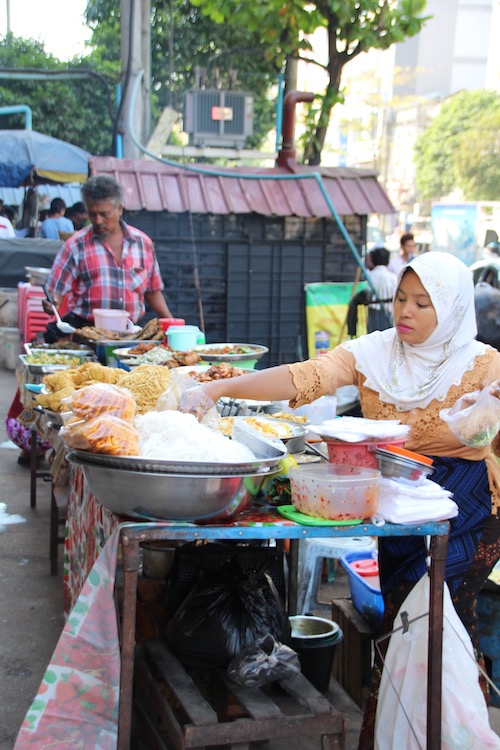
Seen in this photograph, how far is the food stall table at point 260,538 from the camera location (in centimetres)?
208

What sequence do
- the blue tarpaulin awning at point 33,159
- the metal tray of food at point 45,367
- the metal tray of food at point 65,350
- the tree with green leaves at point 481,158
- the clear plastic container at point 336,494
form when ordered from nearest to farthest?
1. the clear plastic container at point 336,494
2. the metal tray of food at point 45,367
3. the metal tray of food at point 65,350
4. the blue tarpaulin awning at point 33,159
5. the tree with green leaves at point 481,158

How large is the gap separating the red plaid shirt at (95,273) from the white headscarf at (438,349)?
9.47 feet

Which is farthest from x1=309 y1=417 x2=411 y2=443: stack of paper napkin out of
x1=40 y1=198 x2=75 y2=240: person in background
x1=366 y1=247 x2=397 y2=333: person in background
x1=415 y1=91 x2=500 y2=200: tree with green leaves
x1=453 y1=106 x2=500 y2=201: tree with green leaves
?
x1=415 y1=91 x2=500 y2=200: tree with green leaves

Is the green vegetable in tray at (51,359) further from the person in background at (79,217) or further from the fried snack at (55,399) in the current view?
the person in background at (79,217)

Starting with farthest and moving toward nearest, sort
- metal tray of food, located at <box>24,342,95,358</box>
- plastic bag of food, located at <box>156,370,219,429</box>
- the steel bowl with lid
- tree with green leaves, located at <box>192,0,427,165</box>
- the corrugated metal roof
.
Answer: tree with green leaves, located at <box>192,0,427,165</box>, the corrugated metal roof, metal tray of food, located at <box>24,342,95,358</box>, plastic bag of food, located at <box>156,370,219,429</box>, the steel bowl with lid

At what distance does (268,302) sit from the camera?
8.00m

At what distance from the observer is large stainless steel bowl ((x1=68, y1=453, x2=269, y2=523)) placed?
2.01 metres

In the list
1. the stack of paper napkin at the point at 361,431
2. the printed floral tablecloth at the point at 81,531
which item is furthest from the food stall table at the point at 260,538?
the stack of paper napkin at the point at 361,431

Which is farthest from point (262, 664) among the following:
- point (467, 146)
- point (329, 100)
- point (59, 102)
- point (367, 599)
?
point (467, 146)

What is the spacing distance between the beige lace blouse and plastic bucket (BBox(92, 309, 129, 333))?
7.20ft

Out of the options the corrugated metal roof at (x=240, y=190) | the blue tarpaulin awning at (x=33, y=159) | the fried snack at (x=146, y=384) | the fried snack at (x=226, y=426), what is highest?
the blue tarpaulin awning at (x=33, y=159)

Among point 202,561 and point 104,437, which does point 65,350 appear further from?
point 104,437

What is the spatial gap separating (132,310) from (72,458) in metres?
3.30

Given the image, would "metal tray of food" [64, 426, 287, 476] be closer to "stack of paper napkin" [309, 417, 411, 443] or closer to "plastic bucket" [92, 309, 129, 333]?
"stack of paper napkin" [309, 417, 411, 443]
